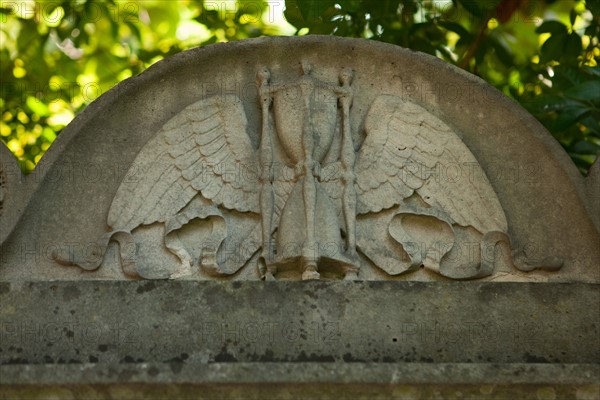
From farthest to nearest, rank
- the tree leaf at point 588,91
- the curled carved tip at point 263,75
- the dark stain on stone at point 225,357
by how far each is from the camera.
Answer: the tree leaf at point 588,91 < the curled carved tip at point 263,75 < the dark stain on stone at point 225,357

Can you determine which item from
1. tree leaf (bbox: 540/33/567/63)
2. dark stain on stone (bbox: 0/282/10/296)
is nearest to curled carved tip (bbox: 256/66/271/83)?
dark stain on stone (bbox: 0/282/10/296)

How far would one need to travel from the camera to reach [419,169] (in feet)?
18.4

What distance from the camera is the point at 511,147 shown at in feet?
18.6

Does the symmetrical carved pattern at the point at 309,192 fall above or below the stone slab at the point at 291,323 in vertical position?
above

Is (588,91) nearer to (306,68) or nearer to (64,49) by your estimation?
(306,68)

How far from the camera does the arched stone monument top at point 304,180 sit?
538 cm

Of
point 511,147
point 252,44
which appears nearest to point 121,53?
point 252,44

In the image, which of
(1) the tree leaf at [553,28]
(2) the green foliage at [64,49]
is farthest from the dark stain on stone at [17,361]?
(1) the tree leaf at [553,28]

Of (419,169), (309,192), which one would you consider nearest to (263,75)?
(309,192)

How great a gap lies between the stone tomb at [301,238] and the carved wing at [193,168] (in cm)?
1

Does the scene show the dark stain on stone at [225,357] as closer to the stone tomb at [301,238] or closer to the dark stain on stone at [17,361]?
→ the stone tomb at [301,238]

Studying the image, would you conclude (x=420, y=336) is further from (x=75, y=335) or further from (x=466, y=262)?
(x=75, y=335)

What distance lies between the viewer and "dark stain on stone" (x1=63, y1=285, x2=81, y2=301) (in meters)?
5.17

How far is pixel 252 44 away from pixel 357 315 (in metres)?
1.57
